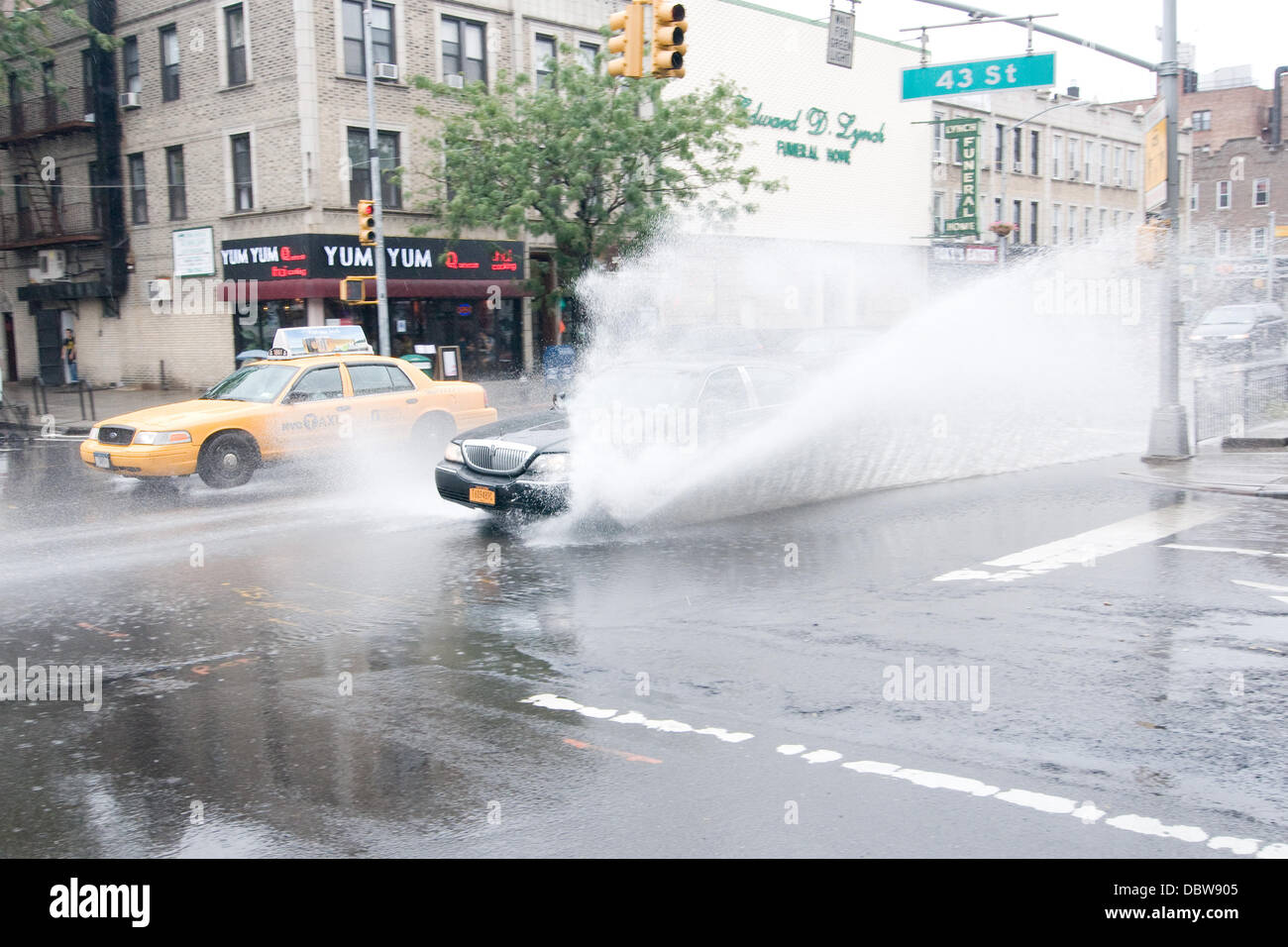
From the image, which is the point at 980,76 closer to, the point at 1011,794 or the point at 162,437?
the point at 162,437

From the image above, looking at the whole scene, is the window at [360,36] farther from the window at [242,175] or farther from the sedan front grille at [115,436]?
the sedan front grille at [115,436]

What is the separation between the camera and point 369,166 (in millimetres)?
28641

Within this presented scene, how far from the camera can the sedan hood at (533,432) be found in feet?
34.5

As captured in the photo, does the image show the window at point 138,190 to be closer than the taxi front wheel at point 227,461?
No

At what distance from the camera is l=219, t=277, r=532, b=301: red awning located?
27.8 meters

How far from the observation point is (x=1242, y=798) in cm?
470

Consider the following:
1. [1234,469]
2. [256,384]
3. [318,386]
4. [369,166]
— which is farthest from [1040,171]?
[256,384]

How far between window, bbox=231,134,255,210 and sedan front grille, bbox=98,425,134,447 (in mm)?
16627

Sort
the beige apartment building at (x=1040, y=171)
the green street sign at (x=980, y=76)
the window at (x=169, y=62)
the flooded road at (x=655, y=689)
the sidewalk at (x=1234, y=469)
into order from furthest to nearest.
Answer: the beige apartment building at (x=1040, y=171) → the window at (x=169, y=62) → the green street sign at (x=980, y=76) → the sidewalk at (x=1234, y=469) → the flooded road at (x=655, y=689)

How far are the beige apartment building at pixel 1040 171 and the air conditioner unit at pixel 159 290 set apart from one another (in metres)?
29.3

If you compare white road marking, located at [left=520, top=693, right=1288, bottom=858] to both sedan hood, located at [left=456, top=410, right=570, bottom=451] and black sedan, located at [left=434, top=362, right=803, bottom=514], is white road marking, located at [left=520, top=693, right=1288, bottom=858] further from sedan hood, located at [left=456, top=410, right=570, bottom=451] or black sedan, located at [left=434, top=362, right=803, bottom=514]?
sedan hood, located at [left=456, top=410, right=570, bottom=451]

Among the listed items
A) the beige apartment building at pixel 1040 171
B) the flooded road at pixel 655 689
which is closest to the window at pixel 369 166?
the flooded road at pixel 655 689
